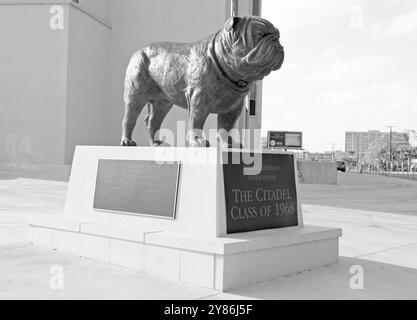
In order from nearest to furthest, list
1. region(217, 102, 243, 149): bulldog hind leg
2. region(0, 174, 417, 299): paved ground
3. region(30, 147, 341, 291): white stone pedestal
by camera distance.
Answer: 1. region(0, 174, 417, 299): paved ground
2. region(30, 147, 341, 291): white stone pedestal
3. region(217, 102, 243, 149): bulldog hind leg

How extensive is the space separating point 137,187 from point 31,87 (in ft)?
61.2

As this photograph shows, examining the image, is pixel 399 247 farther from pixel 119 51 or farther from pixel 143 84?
pixel 119 51

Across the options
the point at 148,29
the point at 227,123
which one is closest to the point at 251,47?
the point at 227,123

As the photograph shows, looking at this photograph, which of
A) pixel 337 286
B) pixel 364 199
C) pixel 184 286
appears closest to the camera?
pixel 184 286

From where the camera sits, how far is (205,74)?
4996 mm

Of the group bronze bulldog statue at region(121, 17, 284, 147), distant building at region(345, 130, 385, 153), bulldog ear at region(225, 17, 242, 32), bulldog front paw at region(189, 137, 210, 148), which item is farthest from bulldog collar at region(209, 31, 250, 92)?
distant building at region(345, 130, 385, 153)

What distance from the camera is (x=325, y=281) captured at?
456 cm

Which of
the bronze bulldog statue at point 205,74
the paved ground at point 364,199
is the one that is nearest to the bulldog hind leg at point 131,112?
the bronze bulldog statue at point 205,74

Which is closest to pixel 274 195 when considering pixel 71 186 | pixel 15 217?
pixel 71 186

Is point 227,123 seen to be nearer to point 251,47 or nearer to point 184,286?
point 251,47

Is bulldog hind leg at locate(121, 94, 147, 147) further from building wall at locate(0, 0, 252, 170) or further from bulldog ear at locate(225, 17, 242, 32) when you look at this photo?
building wall at locate(0, 0, 252, 170)

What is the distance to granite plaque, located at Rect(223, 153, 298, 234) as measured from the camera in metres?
4.60

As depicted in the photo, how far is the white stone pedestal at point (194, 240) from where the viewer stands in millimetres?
4180

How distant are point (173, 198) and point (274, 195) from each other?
1.13m
